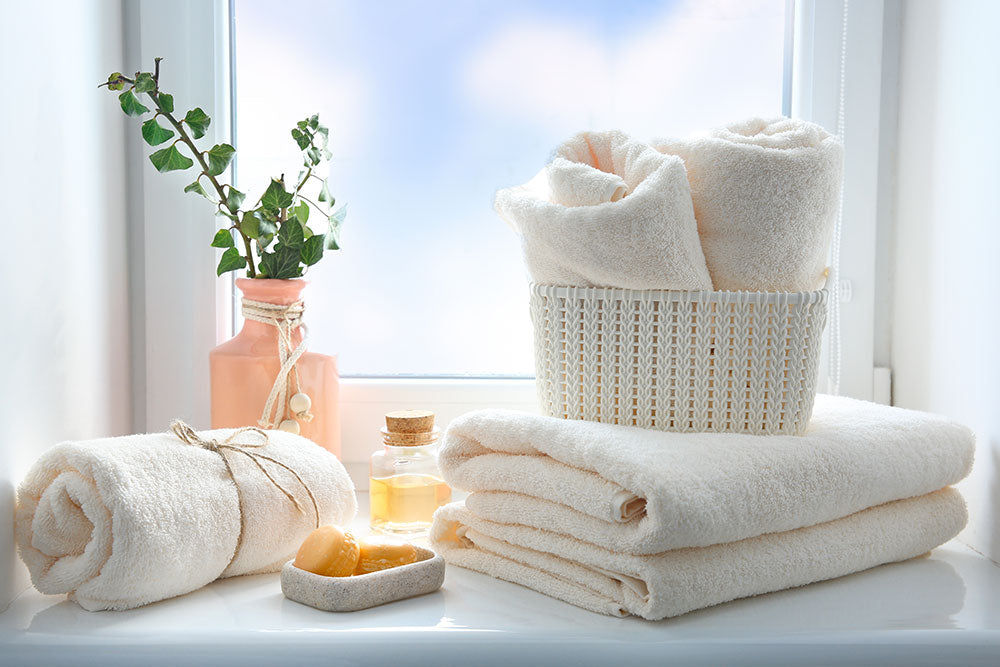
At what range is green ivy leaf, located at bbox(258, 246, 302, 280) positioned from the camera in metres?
0.98

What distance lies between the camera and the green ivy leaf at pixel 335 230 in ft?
3.31

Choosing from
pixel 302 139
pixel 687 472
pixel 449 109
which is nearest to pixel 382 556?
pixel 687 472

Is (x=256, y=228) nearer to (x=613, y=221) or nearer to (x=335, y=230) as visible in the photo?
(x=335, y=230)

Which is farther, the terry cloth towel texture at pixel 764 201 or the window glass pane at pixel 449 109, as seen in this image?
the window glass pane at pixel 449 109

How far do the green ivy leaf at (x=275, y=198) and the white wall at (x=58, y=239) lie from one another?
0.57 feet

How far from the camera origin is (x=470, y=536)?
83cm

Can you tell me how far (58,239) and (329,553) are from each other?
1.27 ft

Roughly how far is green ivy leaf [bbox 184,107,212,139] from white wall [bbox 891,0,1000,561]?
75 cm

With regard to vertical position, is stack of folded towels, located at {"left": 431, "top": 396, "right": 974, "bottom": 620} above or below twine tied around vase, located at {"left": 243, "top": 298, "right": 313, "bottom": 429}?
below

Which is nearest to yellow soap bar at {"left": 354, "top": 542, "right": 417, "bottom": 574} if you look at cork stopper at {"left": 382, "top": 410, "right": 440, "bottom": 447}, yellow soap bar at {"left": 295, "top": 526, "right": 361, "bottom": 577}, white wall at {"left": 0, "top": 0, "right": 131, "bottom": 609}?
yellow soap bar at {"left": 295, "top": 526, "right": 361, "bottom": 577}

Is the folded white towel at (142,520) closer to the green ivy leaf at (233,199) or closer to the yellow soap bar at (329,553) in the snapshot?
the yellow soap bar at (329,553)

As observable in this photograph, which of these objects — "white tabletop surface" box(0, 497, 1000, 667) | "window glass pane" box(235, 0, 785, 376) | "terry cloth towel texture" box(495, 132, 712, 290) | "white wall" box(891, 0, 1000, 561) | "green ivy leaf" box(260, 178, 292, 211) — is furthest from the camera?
"window glass pane" box(235, 0, 785, 376)

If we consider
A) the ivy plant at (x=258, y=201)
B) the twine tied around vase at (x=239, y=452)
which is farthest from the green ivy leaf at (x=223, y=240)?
the twine tied around vase at (x=239, y=452)

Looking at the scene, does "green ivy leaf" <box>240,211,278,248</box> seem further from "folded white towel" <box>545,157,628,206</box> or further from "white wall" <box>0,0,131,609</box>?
"folded white towel" <box>545,157,628,206</box>
